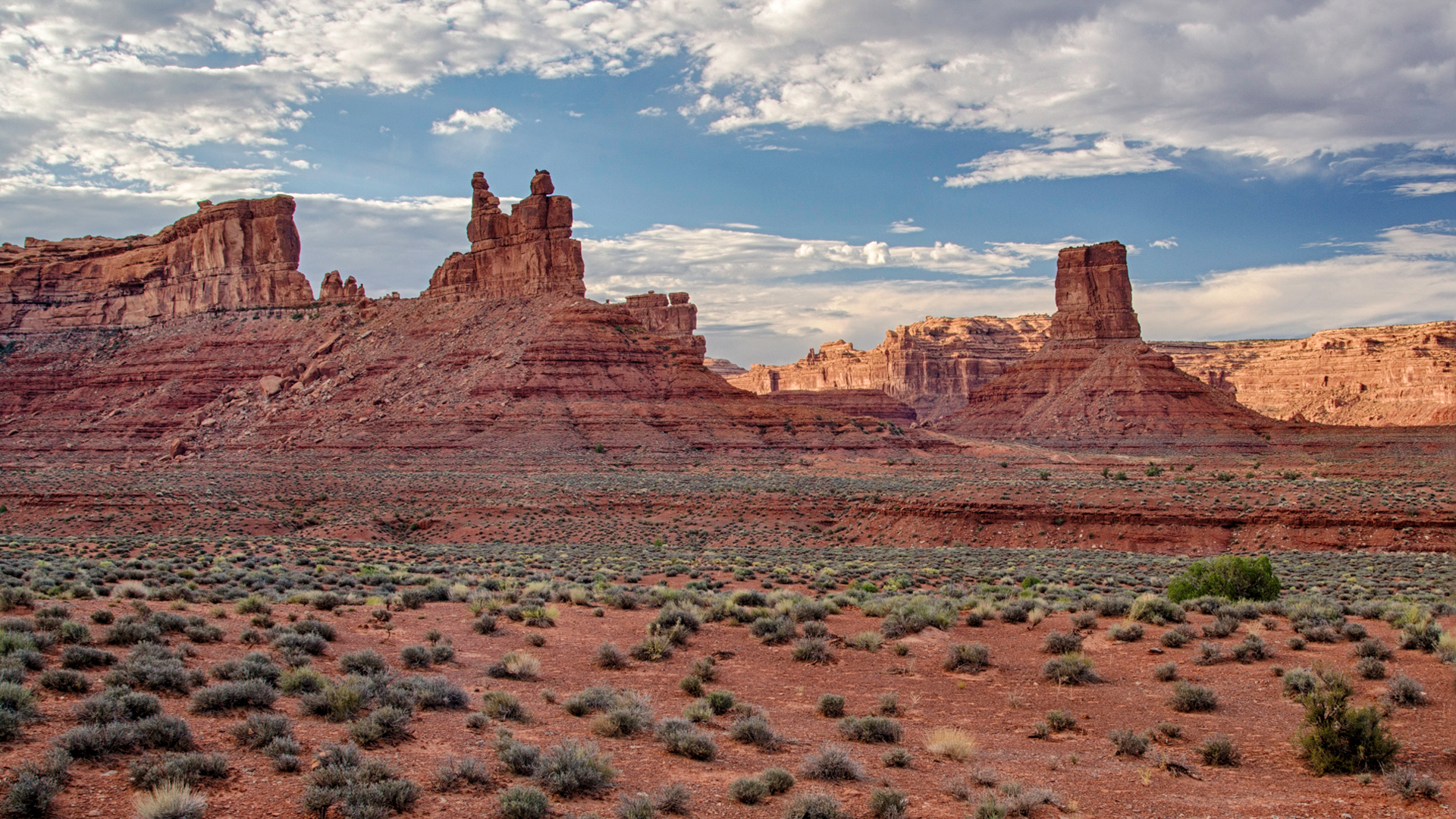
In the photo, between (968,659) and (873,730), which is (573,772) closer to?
(873,730)

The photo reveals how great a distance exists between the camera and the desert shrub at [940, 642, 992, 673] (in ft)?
39.3

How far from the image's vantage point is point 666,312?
114 meters

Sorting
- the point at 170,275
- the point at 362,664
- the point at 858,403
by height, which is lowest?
the point at 362,664

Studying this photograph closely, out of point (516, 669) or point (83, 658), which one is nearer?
point (83, 658)

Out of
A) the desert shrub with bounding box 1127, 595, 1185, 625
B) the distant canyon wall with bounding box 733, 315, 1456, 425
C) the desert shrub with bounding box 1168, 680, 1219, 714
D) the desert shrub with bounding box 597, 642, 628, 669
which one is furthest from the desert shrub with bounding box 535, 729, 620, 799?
the distant canyon wall with bounding box 733, 315, 1456, 425

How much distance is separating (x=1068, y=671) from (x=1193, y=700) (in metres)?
1.52

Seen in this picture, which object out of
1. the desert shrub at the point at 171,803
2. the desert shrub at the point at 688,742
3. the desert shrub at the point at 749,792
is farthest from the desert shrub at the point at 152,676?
the desert shrub at the point at 749,792

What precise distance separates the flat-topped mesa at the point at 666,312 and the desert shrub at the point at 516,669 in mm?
101083

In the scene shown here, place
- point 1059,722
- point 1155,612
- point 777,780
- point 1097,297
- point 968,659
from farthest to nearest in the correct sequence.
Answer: point 1097,297
point 1155,612
point 968,659
point 1059,722
point 777,780

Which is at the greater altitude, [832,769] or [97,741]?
[97,741]

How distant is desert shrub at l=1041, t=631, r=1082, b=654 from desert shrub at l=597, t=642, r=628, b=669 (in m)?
5.61

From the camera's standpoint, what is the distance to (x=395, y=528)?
38656 mm

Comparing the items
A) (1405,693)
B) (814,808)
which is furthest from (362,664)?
(1405,693)

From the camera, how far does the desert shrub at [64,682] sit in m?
8.31
